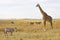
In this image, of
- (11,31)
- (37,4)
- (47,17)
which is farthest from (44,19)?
(11,31)

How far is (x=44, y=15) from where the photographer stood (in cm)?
2394

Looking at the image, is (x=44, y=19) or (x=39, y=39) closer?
(x=39, y=39)

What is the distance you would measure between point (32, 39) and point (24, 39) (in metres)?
0.61

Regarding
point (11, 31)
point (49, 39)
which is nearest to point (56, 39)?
point (49, 39)

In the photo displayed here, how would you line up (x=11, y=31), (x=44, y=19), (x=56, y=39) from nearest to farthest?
(x=56, y=39) < (x=11, y=31) < (x=44, y=19)

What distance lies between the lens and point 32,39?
1465cm

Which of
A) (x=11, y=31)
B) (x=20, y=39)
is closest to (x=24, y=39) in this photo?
(x=20, y=39)

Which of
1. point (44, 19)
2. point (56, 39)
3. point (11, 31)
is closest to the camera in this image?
point (56, 39)

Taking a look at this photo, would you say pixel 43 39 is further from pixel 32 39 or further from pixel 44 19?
pixel 44 19

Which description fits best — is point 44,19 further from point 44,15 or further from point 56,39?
point 56,39

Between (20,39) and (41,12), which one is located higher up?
(41,12)

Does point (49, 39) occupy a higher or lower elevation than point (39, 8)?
lower

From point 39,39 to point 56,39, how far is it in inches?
47.3

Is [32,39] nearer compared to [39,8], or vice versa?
[32,39]
